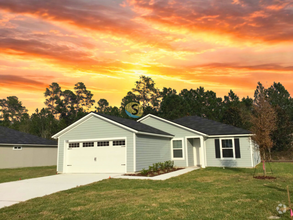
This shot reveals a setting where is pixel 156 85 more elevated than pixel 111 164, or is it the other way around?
pixel 156 85

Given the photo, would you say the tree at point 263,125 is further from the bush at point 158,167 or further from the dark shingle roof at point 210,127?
the bush at point 158,167

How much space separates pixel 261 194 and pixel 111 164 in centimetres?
1045

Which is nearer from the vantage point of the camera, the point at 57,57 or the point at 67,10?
the point at 67,10

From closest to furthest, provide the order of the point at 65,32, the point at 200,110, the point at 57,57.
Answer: the point at 65,32
the point at 57,57
the point at 200,110

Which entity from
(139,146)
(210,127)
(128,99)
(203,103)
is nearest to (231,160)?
(210,127)

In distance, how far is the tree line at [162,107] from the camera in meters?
40.2

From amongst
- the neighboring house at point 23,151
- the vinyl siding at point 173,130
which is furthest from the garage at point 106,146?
the neighboring house at point 23,151

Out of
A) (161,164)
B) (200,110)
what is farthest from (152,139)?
(200,110)

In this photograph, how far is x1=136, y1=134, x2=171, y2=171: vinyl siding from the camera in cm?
1656

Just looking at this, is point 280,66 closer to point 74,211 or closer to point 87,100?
point 74,211

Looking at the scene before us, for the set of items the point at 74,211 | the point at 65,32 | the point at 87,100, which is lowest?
the point at 74,211

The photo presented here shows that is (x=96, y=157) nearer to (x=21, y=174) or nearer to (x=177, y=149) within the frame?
(x=21, y=174)

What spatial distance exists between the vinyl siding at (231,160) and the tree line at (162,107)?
18566mm

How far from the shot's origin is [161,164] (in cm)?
1794
